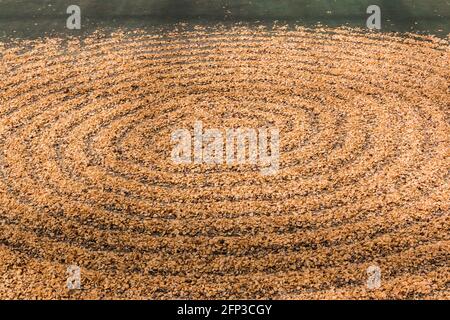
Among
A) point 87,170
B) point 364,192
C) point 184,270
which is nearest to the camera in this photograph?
point 184,270

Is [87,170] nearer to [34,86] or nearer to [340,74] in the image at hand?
[34,86]

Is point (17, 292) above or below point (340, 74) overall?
below

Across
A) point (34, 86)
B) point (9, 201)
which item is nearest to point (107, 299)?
point (9, 201)

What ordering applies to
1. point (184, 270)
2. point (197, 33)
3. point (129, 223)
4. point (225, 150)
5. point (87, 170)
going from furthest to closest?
point (197, 33)
point (225, 150)
point (87, 170)
point (129, 223)
point (184, 270)

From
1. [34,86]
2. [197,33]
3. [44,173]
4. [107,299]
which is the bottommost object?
[107,299]

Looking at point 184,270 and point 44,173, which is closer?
point 184,270

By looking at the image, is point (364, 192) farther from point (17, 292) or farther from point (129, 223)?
point (17, 292)
